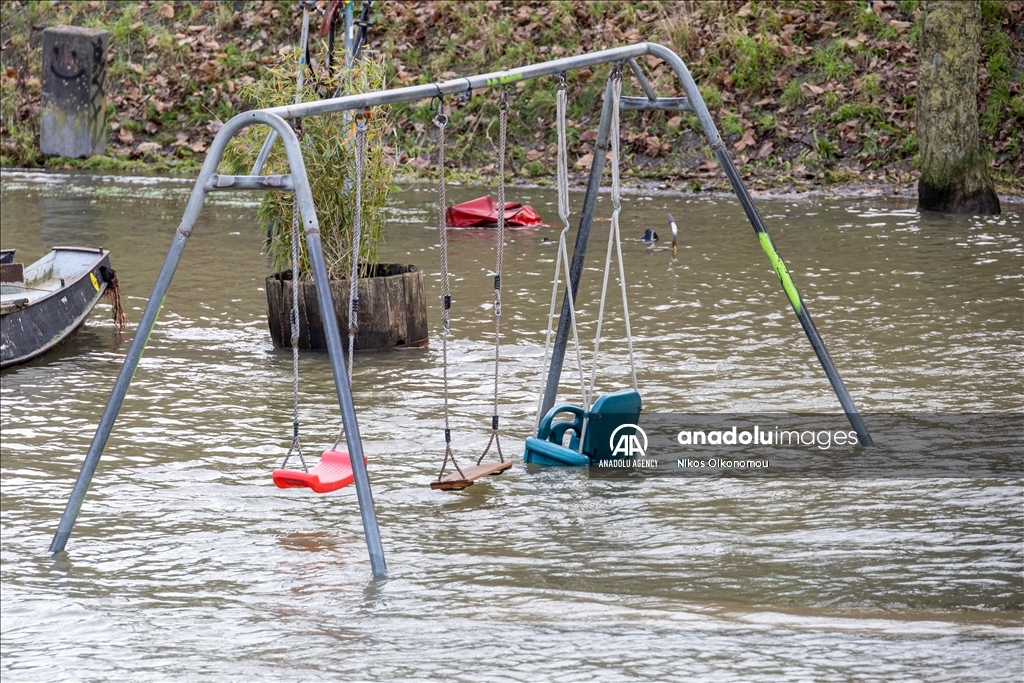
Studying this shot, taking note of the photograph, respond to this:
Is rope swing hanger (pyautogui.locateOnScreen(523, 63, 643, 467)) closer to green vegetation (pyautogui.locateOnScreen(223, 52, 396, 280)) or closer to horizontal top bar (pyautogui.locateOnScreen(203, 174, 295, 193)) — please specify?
horizontal top bar (pyautogui.locateOnScreen(203, 174, 295, 193))

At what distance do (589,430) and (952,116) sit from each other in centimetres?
997

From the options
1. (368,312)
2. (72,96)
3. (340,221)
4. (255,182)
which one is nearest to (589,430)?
(255,182)

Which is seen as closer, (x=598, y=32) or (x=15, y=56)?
(x=598, y=32)

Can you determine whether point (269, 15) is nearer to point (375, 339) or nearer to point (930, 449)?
point (375, 339)

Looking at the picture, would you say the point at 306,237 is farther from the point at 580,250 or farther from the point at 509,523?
the point at 580,250

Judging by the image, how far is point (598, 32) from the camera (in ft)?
69.3

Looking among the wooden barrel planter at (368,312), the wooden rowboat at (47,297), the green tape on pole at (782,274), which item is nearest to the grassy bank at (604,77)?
the wooden rowboat at (47,297)

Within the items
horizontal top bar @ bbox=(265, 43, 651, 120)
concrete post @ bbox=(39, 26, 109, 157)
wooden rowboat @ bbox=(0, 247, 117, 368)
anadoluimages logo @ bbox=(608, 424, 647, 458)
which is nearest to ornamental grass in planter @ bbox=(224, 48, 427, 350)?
wooden rowboat @ bbox=(0, 247, 117, 368)

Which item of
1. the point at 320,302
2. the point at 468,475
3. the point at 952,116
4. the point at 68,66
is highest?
the point at 68,66

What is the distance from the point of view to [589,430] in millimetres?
6914

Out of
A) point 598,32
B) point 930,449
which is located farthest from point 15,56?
point 930,449

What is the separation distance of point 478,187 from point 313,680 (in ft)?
46.2

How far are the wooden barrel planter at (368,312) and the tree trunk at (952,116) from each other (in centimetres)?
805

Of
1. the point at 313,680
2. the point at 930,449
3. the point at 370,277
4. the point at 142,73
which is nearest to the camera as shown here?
the point at 313,680
